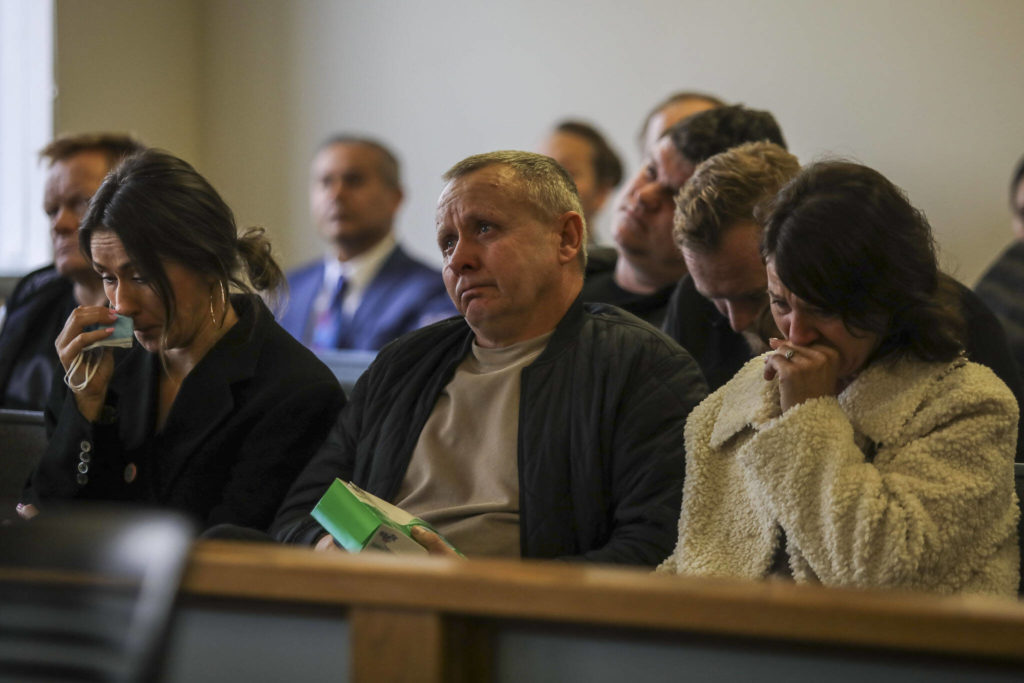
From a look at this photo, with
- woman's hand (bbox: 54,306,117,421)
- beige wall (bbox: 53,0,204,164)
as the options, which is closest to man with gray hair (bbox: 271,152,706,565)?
woman's hand (bbox: 54,306,117,421)

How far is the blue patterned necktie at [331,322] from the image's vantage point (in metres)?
4.28

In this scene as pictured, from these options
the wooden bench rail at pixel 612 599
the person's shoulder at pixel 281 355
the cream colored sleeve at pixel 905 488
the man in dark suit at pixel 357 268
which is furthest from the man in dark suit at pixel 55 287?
the wooden bench rail at pixel 612 599

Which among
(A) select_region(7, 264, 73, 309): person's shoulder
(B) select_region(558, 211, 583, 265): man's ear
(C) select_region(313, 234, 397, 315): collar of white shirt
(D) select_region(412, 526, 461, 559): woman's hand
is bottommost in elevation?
(C) select_region(313, 234, 397, 315): collar of white shirt

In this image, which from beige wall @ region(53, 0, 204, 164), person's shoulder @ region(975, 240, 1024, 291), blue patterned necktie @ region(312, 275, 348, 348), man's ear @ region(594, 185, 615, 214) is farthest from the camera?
beige wall @ region(53, 0, 204, 164)

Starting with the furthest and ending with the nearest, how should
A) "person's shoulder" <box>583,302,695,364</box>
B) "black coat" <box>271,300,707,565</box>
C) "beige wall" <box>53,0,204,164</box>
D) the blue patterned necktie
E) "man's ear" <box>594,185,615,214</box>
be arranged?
"beige wall" <box>53,0,204,164</box>
"man's ear" <box>594,185,615,214</box>
the blue patterned necktie
"person's shoulder" <box>583,302,695,364</box>
"black coat" <box>271,300,707,565</box>

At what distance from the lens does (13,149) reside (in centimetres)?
452

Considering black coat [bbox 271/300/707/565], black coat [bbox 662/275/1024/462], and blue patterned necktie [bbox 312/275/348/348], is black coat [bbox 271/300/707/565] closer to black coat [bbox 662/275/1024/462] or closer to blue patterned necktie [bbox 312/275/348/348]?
black coat [bbox 662/275/1024/462]

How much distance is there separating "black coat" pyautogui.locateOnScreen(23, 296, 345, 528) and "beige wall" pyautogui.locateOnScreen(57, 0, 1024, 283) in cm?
269

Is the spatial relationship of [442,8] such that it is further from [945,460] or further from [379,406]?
[945,460]

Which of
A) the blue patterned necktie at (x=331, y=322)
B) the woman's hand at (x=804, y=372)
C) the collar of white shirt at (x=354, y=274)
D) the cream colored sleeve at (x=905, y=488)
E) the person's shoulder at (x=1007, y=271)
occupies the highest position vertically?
the woman's hand at (x=804, y=372)

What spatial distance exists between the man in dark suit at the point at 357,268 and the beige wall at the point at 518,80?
0.44 m

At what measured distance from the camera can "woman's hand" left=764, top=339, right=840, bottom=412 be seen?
151cm

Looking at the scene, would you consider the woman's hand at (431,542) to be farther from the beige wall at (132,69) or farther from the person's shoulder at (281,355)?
the beige wall at (132,69)

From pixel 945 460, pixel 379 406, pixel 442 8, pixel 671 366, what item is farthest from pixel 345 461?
pixel 442 8
